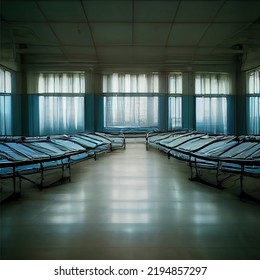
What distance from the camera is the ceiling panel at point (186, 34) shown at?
4.45 metres

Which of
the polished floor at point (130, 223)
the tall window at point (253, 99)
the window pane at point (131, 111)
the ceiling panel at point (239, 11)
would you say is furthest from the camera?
the window pane at point (131, 111)

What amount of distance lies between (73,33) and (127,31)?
1.14 metres

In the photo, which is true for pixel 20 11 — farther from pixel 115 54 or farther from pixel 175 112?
pixel 175 112

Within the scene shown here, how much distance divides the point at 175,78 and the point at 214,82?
73.0 inches

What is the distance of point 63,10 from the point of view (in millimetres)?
3803

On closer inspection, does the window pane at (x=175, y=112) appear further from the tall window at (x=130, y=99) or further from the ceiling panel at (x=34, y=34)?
the ceiling panel at (x=34, y=34)

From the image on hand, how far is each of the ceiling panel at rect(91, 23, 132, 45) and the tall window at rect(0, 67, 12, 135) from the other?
2.65 m

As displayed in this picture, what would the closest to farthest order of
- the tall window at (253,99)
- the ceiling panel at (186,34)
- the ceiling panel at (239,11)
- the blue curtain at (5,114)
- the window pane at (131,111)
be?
the ceiling panel at (239,11) < the tall window at (253,99) < the ceiling panel at (186,34) < the blue curtain at (5,114) < the window pane at (131,111)

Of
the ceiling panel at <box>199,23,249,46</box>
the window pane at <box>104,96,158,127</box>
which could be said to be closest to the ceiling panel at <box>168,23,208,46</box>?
the ceiling panel at <box>199,23,249,46</box>

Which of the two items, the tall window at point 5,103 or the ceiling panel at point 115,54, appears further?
the tall window at point 5,103

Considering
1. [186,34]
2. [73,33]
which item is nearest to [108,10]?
[73,33]

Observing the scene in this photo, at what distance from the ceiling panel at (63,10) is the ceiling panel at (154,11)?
37.8 inches

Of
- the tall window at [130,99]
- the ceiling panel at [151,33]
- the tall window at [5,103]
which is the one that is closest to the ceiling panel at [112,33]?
the ceiling panel at [151,33]
